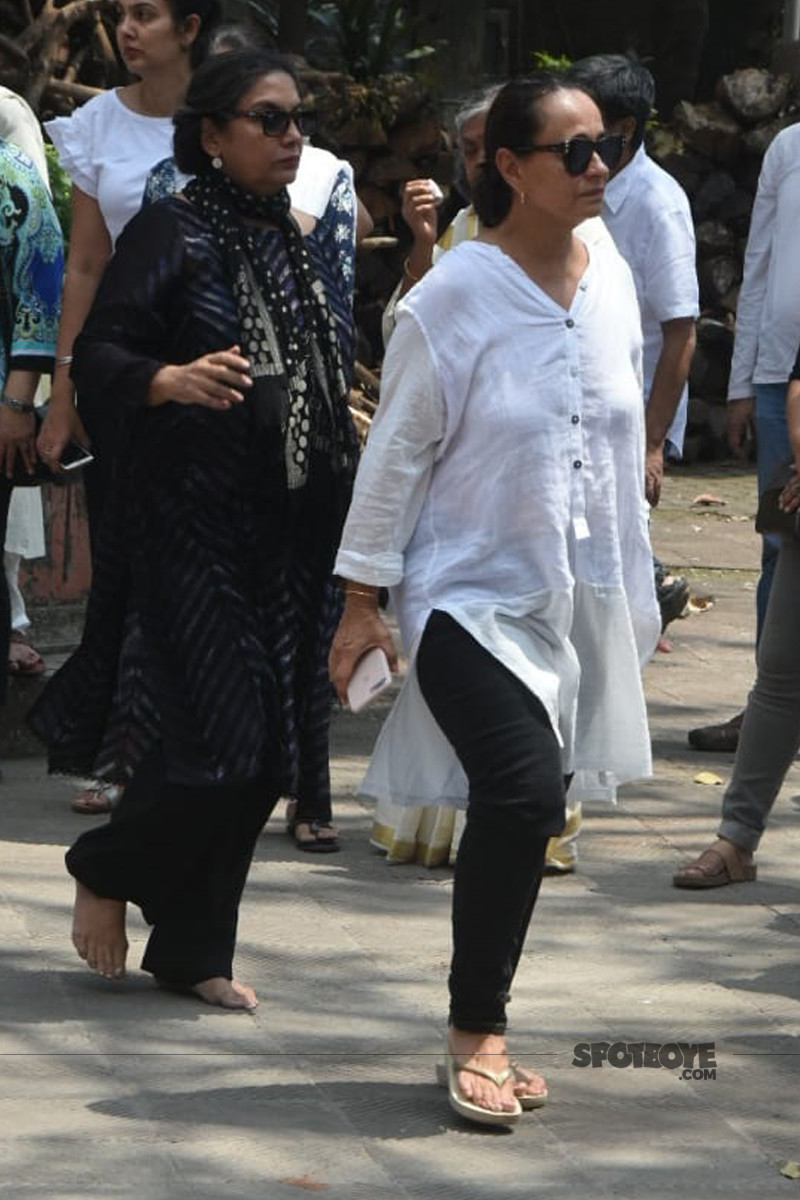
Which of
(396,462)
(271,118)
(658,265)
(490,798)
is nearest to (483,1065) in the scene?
(490,798)

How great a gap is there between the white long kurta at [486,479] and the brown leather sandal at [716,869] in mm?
1684

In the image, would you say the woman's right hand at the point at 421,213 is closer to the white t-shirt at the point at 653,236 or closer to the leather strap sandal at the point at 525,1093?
the white t-shirt at the point at 653,236

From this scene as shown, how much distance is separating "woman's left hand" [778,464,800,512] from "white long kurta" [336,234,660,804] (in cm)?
143

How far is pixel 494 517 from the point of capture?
452cm

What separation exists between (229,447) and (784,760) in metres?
1.89

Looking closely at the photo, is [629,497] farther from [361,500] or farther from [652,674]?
[652,674]

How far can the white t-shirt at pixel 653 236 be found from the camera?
7215 mm

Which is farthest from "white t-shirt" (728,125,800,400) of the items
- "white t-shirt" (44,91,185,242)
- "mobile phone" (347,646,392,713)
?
"mobile phone" (347,646,392,713)

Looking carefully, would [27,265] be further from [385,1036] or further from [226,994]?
[385,1036]

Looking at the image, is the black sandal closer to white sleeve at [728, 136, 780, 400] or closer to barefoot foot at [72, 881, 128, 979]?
barefoot foot at [72, 881, 128, 979]

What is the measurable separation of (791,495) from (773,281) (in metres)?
1.72

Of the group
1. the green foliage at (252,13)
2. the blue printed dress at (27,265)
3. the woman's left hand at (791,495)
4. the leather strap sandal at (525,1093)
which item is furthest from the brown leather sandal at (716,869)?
the green foliage at (252,13)

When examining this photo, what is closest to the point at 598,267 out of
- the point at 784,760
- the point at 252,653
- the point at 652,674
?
the point at 252,653

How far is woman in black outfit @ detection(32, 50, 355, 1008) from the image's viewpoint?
194 inches
